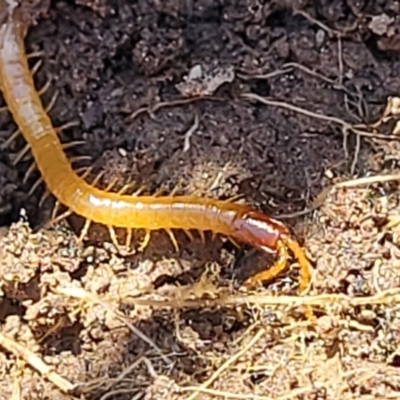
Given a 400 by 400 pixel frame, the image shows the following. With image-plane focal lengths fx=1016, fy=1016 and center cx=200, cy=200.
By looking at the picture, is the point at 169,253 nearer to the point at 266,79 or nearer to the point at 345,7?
the point at 266,79

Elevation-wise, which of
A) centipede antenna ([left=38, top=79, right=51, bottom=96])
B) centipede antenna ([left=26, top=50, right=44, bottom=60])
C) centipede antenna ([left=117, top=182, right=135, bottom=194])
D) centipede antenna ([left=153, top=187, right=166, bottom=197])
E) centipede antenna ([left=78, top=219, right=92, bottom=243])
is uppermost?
centipede antenna ([left=26, top=50, right=44, bottom=60])

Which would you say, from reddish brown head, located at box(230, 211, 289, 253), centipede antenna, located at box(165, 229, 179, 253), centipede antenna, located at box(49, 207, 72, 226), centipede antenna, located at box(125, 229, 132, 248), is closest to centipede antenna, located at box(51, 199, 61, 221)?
centipede antenna, located at box(49, 207, 72, 226)

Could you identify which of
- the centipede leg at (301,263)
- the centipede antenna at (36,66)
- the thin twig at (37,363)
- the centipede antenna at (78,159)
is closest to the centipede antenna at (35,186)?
the centipede antenna at (78,159)

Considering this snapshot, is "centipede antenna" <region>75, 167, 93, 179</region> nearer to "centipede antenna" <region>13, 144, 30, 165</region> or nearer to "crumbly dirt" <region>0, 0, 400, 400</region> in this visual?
"crumbly dirt" <region>0, 0, 400, 400</region>

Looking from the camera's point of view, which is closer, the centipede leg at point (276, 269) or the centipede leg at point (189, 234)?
the centipede leg at point (276, 269)

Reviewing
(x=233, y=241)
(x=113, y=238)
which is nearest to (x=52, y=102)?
(x=113, y=238)

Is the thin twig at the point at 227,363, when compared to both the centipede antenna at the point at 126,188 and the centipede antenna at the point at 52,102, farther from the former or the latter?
the centipede antenna at the point at 52,102

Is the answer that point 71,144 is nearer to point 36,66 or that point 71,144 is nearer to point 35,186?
point 35,186
